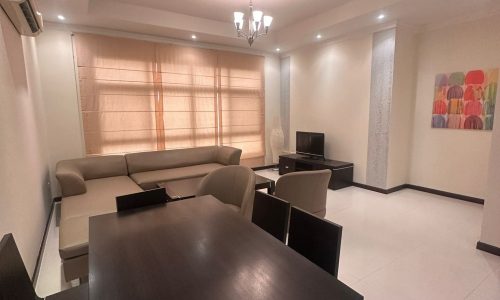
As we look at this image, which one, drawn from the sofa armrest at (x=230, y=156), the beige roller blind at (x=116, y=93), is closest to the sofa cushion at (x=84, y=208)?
the beige roller blind at (x=116, y=93)

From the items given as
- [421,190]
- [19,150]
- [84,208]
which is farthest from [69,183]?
[421,190]

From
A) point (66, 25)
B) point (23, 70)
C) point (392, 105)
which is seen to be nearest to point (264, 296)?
point (23, 70)

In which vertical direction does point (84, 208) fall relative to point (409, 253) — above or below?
above

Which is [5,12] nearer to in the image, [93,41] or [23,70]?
[23,70]

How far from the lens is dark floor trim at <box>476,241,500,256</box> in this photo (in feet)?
8.48

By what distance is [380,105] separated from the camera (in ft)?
14.4

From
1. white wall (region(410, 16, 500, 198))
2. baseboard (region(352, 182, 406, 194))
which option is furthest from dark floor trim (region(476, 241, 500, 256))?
baseboard (region(352, 182, 406, 194))

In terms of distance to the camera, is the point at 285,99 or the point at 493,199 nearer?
the point at 493,199

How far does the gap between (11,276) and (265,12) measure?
456cm

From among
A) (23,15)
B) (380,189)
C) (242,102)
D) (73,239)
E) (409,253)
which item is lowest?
(409,253)

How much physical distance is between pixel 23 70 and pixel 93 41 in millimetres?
1623

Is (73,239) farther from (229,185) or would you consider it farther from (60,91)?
(60,91)

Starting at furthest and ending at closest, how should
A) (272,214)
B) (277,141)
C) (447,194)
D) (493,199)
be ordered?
(277,141)
(447,194)
(493,199)
(272,214)

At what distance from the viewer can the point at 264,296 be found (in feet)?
3.24
